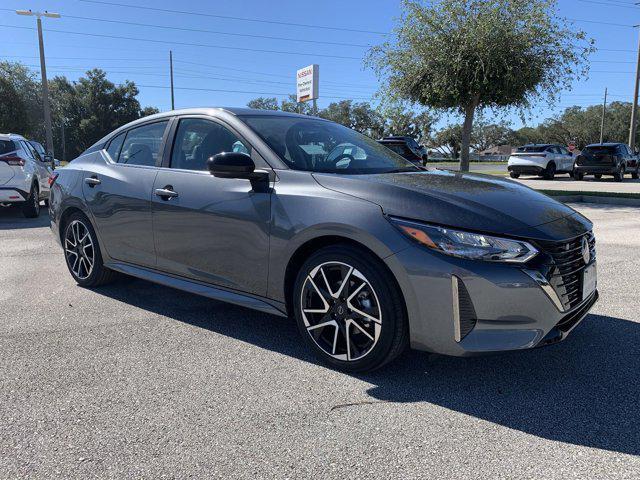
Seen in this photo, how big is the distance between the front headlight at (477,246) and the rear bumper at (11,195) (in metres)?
9.69

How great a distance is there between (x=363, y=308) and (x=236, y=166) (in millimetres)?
1202

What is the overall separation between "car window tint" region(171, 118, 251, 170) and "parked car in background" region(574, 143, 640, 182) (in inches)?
877

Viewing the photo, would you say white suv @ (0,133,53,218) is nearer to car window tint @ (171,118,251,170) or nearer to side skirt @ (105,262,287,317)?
side skirt @ (105,262,287,317)

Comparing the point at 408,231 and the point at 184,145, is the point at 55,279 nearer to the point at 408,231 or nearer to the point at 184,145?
the point at 184,145

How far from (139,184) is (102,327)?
116 cm

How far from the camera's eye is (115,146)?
4.86 m

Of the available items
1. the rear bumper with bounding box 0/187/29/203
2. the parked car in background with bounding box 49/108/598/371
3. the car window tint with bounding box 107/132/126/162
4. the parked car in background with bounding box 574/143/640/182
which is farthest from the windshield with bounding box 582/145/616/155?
the car window tint with bounding box 107/132/126/162

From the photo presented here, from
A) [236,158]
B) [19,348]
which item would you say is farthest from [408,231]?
[19,348]

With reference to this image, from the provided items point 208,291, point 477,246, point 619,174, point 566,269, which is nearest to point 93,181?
point 208,291

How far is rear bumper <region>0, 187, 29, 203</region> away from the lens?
32.8 feet

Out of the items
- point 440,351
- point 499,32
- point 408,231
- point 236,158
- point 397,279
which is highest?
point 499,32

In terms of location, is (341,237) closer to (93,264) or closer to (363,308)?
(363,308)

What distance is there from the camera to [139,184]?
14.0 feet

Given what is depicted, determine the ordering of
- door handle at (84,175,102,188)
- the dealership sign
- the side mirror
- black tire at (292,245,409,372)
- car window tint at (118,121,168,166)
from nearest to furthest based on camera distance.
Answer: black tire at (292,245,409,372), the side mirror, car window tint at (118,121,168,166), door handle at (84,175,102,188), the dealership sign
